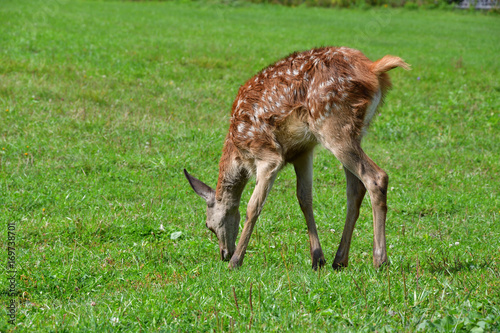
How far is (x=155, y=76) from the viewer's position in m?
12.4

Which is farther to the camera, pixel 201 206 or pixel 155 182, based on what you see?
pixel 155 182

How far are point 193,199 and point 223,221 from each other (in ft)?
5.09

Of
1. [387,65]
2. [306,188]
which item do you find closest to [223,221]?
[306,188]

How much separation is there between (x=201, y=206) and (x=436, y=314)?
157 inches

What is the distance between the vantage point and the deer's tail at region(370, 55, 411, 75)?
4.86 metres

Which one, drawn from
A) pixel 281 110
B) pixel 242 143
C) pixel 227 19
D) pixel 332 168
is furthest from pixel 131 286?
pixel 227 19

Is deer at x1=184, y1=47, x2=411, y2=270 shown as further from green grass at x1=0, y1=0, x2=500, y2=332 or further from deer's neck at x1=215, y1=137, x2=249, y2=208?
green grass at x1=0, y1=0, x2=500, y2=332

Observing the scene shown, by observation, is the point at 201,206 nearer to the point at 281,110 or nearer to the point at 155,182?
the point at 155,182

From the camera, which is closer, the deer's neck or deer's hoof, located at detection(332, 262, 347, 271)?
deer's hoof, located at detection(332, 262, 347, 271)

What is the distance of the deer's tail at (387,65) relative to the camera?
4855 millimetres

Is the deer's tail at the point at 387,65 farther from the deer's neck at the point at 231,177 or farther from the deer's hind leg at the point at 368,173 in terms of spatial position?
the deer's neck at the point at 231,177

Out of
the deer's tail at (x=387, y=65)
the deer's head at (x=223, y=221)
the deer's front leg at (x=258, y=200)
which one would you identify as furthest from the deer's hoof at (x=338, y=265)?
the deer's tail at (x=387, y=65)

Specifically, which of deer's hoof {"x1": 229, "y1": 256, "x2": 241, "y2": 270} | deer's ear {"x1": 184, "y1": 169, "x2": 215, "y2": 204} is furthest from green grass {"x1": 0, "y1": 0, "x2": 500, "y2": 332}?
deer's ear {"x1": 184, "y1": 169, "x2": 215, "y2": 204}

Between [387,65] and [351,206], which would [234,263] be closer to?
[351,206]
